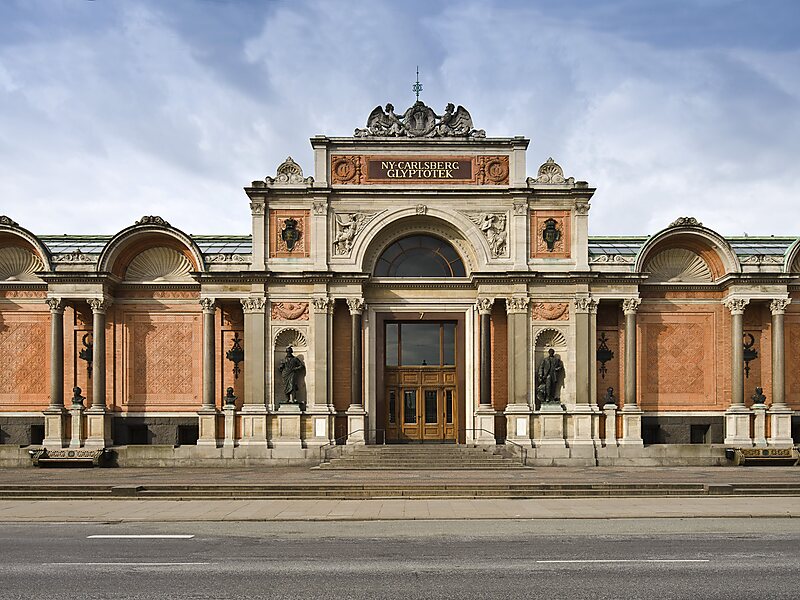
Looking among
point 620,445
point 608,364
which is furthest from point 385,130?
point 620,445

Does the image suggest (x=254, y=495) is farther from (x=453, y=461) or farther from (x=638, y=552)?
(x=638, y=552)

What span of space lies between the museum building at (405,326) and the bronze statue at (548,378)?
0.32 ft

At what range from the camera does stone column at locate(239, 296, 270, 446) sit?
34125 mm

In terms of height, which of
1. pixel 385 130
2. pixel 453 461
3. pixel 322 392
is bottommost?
pixel 453 461

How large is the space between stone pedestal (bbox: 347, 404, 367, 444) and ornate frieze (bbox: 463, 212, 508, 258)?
337 inches

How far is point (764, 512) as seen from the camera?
20031 mm

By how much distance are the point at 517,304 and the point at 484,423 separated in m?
5.12

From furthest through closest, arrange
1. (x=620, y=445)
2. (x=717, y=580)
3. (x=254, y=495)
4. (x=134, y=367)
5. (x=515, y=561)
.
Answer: (x=134, y=367) < (x=620, y=445) < (x=254, y=495) < (x=515, y=561) < (x=717, y=580)

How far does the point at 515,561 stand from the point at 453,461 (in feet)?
58.0

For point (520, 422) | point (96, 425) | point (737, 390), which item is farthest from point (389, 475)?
point (737, 390)

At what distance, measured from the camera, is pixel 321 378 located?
34.5 meters

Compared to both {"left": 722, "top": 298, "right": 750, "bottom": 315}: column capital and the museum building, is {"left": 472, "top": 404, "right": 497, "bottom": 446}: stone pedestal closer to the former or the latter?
the museum building

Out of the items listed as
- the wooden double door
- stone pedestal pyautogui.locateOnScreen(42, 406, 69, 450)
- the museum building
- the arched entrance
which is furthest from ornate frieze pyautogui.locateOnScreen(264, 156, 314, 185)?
stone pedestal pyautogui.locateOnScreen(42, 406, 69, 450)

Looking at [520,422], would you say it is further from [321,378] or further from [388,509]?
[388,509]
